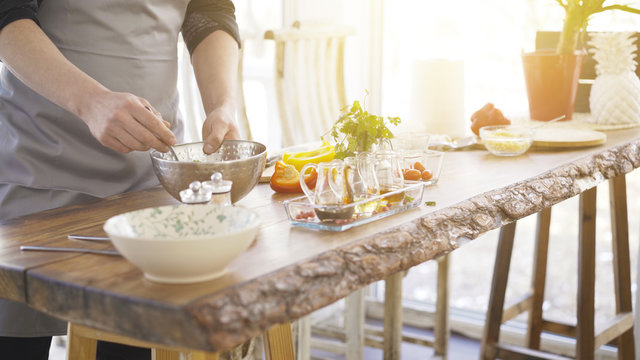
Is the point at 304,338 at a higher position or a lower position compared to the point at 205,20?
lower

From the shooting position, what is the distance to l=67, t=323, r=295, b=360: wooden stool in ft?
4.03

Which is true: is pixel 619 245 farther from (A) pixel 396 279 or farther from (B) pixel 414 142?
(B) pixel 414 142

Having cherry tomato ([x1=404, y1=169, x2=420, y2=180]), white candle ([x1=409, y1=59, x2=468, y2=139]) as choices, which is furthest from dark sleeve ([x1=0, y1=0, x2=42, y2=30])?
white candle ([x1=409, y1=59, x2=468, y2=139])

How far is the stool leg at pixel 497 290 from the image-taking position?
235 centimetres

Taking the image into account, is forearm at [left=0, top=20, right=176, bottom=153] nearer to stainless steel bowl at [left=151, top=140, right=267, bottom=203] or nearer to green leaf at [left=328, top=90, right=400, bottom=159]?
stainless steel bowl at [left=151, top=140, right=267, bottom=203]

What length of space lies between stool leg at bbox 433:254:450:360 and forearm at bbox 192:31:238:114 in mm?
1174

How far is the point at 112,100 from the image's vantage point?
1.21 m

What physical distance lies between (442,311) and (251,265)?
5.50 feet

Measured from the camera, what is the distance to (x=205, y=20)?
1692 mm

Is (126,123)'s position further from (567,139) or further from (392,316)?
(392,316)

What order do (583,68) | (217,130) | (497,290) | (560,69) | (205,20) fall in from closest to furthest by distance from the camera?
(217,130)
(205,20)
(560,69)
(497,290)
(583,68)

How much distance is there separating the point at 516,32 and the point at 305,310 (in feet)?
7.24

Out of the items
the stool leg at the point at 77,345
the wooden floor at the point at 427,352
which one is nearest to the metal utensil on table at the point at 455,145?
the stool leg at the point at 77,345

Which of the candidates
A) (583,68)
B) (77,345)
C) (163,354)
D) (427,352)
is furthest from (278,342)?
(427,352)
